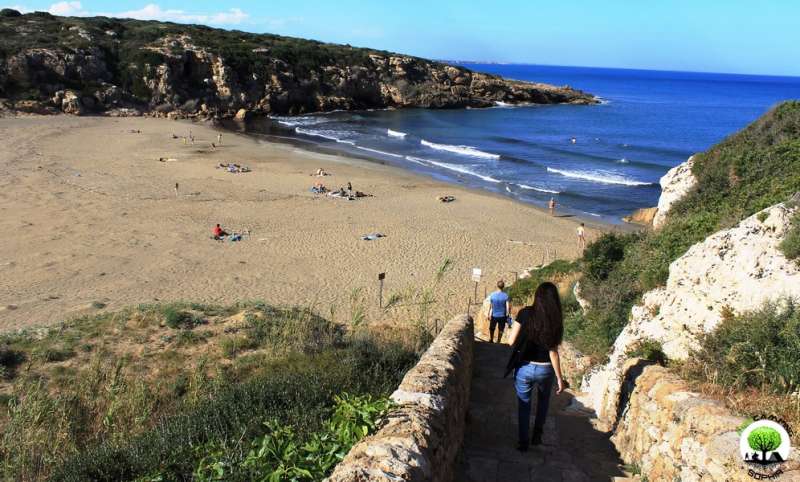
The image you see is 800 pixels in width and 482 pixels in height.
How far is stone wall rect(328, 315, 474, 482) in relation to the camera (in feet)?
10.1

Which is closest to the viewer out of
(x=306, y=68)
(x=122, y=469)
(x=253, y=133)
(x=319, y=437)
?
(x=319, y=437)

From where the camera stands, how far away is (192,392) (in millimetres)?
6770

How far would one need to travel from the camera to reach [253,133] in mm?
46750

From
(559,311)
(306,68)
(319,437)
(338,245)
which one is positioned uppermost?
(306,68)

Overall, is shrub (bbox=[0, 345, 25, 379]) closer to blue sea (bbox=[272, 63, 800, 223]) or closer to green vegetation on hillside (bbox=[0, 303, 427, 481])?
green vegetation on hillside (bbox=[0, 303, 427, 481])

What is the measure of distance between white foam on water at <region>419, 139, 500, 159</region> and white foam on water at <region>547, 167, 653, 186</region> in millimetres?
5486

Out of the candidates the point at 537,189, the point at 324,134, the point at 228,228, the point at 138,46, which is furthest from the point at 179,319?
the point at 138,46

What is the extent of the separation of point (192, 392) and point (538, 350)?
4447mm

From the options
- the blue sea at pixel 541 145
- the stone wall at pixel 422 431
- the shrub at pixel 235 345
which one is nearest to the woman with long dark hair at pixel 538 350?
the stone wall at pixel 422 431

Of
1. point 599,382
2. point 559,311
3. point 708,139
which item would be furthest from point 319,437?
point 708,139

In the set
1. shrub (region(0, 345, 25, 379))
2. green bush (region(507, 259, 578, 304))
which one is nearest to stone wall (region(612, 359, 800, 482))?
green bush (region(507, 259, 578, 304))

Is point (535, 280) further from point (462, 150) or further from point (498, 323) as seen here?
point (462, 150)

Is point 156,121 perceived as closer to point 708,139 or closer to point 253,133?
point 253,133

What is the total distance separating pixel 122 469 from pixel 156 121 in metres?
49.3
